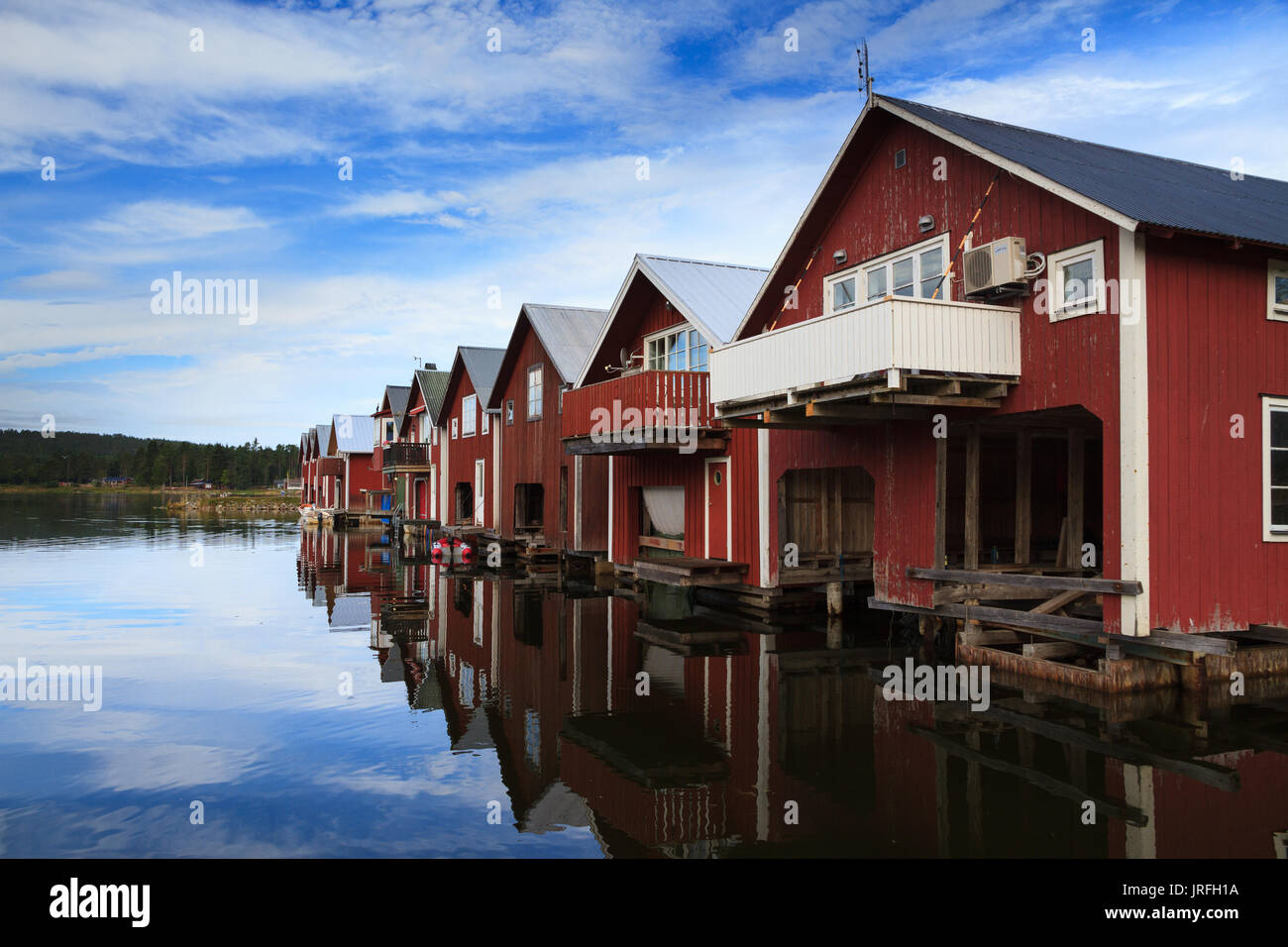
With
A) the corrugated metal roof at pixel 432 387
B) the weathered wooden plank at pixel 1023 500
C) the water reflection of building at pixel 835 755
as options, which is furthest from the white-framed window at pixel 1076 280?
the corrugated metal roof at pixel 432 387

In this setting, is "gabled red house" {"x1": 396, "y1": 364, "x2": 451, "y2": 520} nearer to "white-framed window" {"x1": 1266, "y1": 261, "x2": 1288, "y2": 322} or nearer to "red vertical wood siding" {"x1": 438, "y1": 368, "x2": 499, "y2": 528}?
"red vertical wood siding" {"x1": 438, "y1": 368, "x2": 499, "y2": 528}

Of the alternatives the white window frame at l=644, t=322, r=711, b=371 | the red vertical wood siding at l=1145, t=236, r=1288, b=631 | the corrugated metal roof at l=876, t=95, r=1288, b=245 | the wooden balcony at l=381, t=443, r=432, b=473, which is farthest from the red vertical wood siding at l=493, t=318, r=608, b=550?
the red vertical wood siding at l=1145, t=236, r=1288, b=631

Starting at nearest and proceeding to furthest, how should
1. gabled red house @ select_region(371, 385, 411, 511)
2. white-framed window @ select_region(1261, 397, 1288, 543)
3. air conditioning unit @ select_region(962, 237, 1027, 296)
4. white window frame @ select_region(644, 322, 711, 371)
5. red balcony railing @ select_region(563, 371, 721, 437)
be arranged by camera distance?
white-framed window @ select_region(1261, 397, 1288, 543) < air conditioning unit @ select_region(962, 237, 1027, 296) < red balcony railing @ select_region(563, 371, 721, 437) < white window frame @ select_region(644, 322, 711, 371) < gabled red house @ select_region(371, 385, 411, 511)

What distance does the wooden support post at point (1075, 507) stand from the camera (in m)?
15.4

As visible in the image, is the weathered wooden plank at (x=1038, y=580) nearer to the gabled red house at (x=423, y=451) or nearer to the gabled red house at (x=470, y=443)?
the gabled red house at (x=470, y=443)

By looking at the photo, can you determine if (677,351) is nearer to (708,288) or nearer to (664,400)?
(708,288)

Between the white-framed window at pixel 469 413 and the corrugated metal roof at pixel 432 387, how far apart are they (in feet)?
15.7

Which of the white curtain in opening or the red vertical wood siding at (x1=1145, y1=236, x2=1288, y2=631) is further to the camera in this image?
the white curtain in opening

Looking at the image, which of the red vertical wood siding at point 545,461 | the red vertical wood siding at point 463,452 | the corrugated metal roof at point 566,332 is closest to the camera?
the red vertical wood siding at point 545,461

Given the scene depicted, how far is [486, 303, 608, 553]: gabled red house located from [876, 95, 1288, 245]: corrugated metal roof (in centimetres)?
1524

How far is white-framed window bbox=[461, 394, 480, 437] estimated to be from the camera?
40.1 metres

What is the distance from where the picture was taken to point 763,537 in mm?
19219
